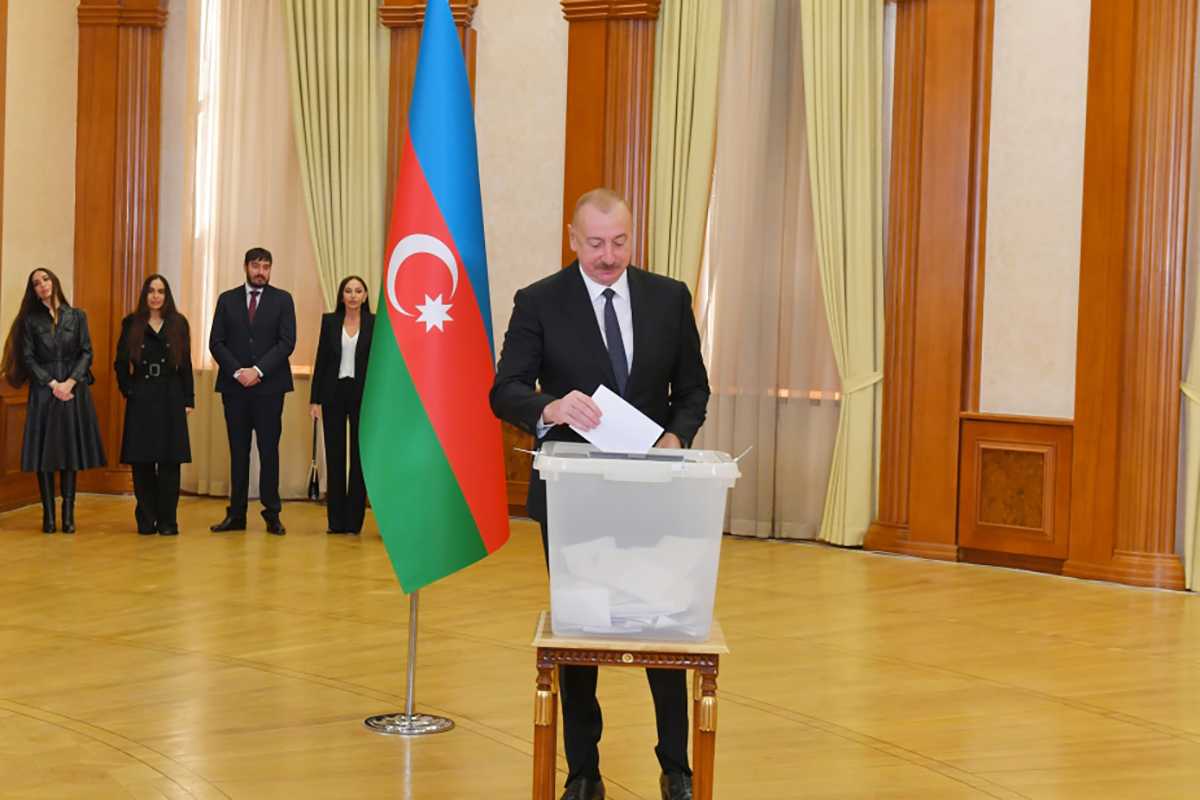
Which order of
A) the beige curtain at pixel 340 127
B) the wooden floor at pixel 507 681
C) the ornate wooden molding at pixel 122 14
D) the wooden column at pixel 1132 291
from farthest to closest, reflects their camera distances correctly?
the ornate wooden molding at pixel 122 14, the beige curtain at pixel 340 127, the wooden column at pixel 1132 291, the wooden floor at pixel 507 681

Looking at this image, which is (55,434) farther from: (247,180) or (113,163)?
(113,163)

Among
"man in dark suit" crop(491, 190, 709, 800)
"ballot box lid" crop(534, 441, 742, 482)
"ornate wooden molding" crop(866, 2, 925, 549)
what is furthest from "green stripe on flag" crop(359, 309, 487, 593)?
"ornate wooden molding" crop(866, 2, 925, 549)

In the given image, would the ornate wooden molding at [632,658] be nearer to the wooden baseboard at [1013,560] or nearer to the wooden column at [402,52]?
the wooden baseboard at [1013,560]

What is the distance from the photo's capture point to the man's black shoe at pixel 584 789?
364 cm

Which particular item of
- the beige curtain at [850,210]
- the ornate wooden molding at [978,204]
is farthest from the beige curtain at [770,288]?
the ornate wooden molding at [978,204]

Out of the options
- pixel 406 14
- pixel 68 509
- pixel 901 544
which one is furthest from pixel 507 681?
pixel 406 14

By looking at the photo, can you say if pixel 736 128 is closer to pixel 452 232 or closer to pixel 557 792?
pixel 452 232

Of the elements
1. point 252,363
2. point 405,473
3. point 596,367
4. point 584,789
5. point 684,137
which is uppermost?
point 684,137

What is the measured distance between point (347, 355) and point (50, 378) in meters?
1.69

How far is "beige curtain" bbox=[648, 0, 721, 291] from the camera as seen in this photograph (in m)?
9.10

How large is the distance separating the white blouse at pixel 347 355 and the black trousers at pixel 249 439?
0.43m

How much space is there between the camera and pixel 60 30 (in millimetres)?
10141

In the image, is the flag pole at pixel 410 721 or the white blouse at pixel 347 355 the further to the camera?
the white blouse at pixel 347 355

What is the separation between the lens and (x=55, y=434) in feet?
28.0
